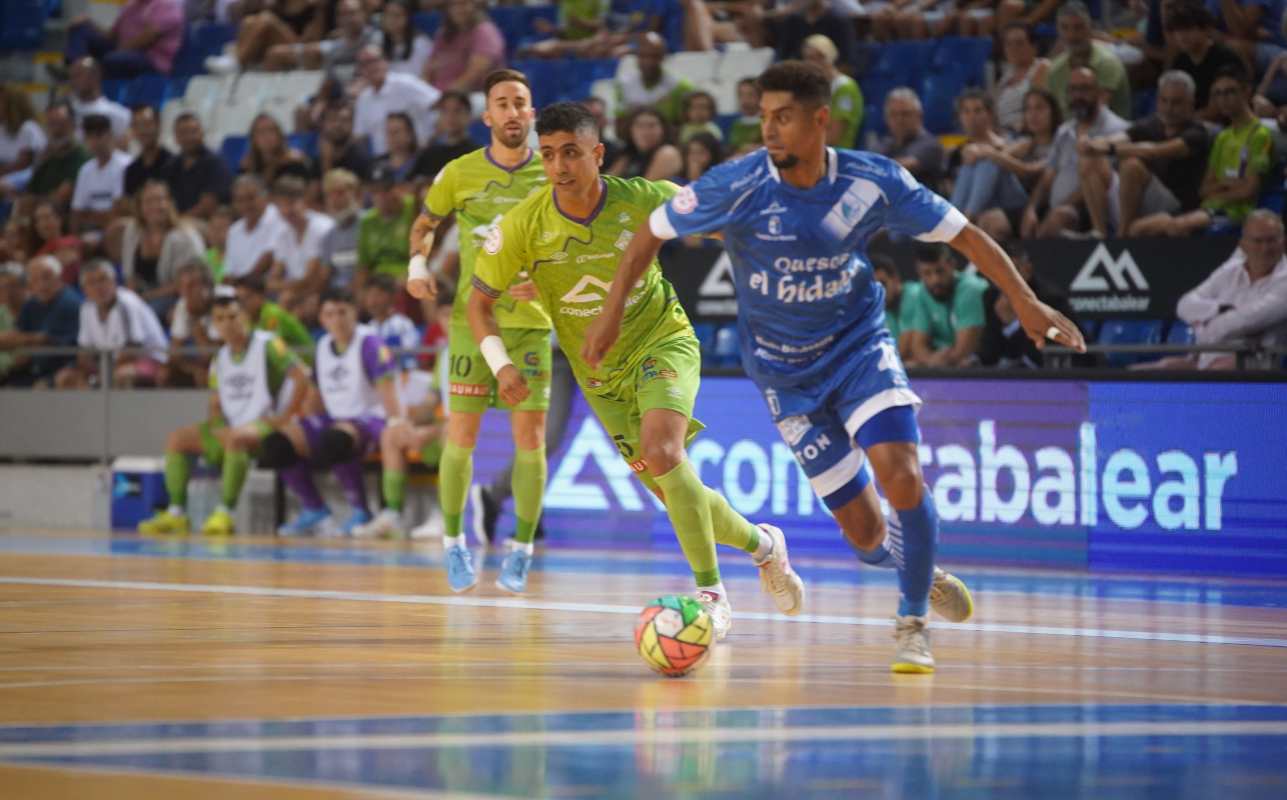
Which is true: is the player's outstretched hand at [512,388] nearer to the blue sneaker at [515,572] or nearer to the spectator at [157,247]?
the blue sneaker at [515,572]

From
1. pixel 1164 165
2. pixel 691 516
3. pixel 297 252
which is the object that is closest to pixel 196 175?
pixel 297 252

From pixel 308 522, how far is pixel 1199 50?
830 cm

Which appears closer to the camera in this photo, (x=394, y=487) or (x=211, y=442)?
(x=394, y=487)

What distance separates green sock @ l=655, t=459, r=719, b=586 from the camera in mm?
7512

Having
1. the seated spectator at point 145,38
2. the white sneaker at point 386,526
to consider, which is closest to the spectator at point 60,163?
the seated spectator at point 145,38

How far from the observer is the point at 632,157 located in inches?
626

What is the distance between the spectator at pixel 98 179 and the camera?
813 inches

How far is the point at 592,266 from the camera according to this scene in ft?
27.0

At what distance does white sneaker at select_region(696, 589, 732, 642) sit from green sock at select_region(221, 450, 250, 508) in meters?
9.69

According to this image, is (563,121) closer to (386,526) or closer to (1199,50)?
(1199,50)

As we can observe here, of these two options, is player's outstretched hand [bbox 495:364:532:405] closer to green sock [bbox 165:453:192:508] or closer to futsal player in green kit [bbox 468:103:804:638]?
futsal player in green kit [bbox 468:103:804:638]

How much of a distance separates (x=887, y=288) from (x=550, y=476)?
3239mm

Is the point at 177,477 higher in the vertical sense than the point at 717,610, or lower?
higher

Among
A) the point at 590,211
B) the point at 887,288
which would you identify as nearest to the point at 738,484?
the point at 887,288
